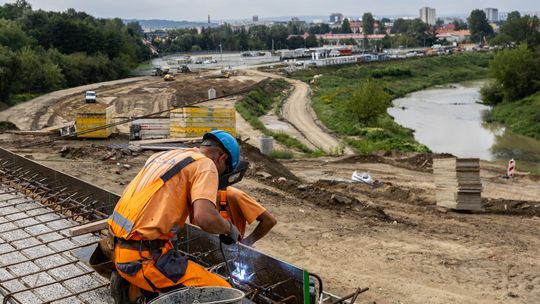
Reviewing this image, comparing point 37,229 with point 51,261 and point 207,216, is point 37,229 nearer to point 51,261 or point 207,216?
point 51,261

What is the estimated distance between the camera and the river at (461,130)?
31.2m

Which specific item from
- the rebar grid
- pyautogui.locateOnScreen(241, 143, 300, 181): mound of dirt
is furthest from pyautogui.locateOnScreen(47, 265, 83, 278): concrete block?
pyautogui.locateOnScreen(241, 143, 300, 181): mound of dirt

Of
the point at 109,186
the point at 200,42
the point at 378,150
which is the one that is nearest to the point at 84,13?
the point at 200,42

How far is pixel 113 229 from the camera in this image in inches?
145

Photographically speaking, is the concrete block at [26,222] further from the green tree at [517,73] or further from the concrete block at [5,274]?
the green tree at [517,73]

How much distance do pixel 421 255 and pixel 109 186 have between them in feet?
26.9

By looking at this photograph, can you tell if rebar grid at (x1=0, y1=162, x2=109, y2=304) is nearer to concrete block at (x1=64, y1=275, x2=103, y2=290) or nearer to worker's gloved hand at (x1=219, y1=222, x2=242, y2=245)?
concrete block at (x1=64, y1=275, x2=103, y2=290)

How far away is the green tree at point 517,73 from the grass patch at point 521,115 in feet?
4.42

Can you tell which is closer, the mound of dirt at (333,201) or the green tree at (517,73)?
the mound of dirt at (333,201)

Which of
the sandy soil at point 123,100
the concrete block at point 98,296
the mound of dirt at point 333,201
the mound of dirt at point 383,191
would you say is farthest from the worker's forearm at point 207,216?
the sandy soil at point 123,100

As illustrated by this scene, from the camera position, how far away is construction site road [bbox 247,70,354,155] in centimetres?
2956

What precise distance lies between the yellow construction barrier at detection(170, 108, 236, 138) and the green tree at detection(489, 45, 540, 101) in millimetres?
34345

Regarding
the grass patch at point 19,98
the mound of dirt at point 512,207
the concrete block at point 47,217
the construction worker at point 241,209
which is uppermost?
the construction worker at point 241,209

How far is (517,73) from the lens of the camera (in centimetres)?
4909
